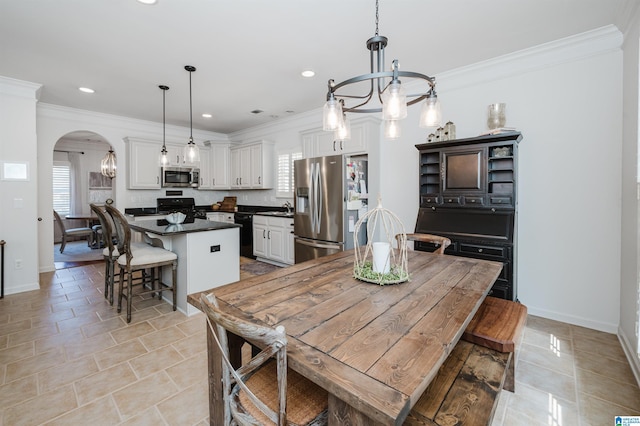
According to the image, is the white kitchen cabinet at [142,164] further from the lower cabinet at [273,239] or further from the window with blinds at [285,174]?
the window with blinds at [285,174]

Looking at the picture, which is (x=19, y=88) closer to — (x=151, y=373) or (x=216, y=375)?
(x=151, y=373)

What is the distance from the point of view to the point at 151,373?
2.11 m

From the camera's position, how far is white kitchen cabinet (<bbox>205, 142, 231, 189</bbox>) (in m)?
6.41

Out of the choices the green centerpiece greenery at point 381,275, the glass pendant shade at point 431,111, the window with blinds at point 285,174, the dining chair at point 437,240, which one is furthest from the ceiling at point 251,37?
the green centerpiece greenery at point 381,275

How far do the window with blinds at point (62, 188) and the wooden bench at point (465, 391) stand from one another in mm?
9442

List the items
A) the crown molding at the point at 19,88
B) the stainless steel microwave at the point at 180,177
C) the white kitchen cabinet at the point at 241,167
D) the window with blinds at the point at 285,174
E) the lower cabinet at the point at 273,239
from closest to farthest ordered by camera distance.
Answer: the crown molding at the point at 19,88, the lower cabinet at the point at 273,239, the window with blinds at the point at 285,174, the stainless steel microwave at the point at 180,177, the white kitchen cabinet at the point at 241,167

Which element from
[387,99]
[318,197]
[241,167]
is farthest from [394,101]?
[241,167]

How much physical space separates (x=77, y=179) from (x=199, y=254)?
6.79 meters

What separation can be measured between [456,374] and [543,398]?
110cm

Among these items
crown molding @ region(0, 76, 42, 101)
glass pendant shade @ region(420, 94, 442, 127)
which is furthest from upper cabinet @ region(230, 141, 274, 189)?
glass pendant shade @ region(420, 94, 442, 127)

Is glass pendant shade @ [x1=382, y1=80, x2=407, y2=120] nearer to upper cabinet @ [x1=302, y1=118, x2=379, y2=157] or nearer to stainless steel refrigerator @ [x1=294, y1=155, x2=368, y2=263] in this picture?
upper cabinet @ [x1=302, y1=118, x2=379, y2=157]

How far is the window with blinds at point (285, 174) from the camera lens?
5.53 metres

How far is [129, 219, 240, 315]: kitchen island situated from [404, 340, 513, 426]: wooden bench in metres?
2.59

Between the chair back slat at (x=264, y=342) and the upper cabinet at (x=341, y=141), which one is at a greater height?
the upper cabinet at (x=341, y=141)
